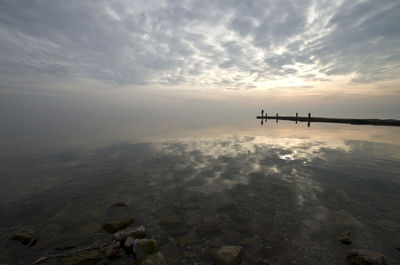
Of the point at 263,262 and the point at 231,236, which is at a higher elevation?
the point at 263,262

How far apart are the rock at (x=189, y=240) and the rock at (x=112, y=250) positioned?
7.26 feet

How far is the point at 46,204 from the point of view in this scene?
9.99 metres

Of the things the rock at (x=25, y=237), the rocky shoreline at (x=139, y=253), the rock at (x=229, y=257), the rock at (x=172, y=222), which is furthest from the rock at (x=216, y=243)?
the rock at (x=25, y=237)

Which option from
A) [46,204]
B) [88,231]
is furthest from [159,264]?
[46,204]

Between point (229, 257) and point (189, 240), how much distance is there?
6.40ft

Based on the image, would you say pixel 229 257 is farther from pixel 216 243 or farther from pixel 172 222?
pixel 172 222

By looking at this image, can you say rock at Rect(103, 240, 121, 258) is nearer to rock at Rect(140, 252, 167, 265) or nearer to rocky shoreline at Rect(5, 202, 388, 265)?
rocky shoreline at Rect(5, 202, 388, 265)

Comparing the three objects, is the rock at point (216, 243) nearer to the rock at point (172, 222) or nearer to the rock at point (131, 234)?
the rock at point (172, 222)

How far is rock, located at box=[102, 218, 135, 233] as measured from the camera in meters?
7.44

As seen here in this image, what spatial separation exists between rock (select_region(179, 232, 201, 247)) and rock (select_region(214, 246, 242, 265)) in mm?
1416

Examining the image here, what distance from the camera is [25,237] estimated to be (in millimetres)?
6910

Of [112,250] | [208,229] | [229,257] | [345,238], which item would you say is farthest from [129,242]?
[345,238]

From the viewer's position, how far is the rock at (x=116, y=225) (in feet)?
24.4

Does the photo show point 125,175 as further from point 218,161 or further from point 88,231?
point 218,161
